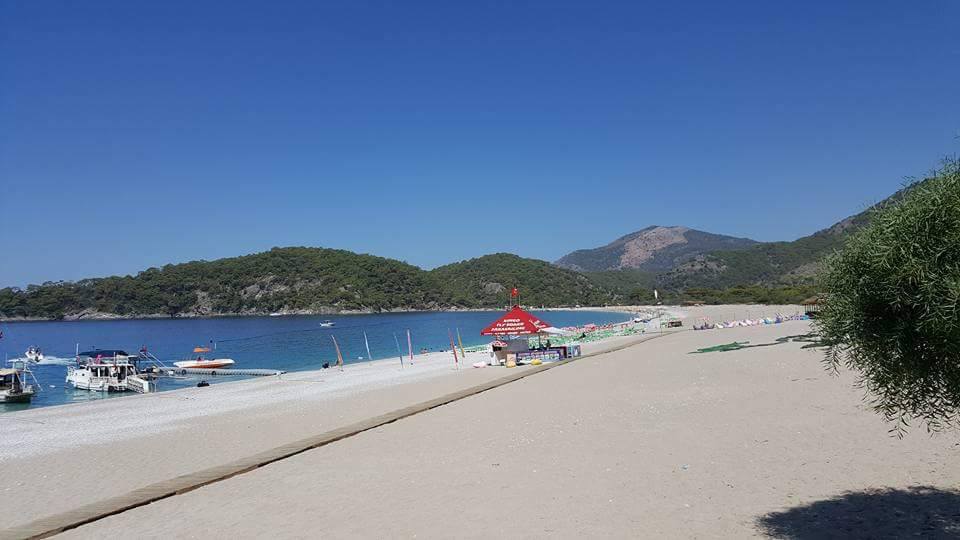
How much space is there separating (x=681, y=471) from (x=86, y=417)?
19956mm

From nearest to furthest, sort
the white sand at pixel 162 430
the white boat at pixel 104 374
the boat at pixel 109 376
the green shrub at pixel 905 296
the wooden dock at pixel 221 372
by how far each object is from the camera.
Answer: the green shrub at pixel 905 296
the white sand at pixel 162 430
the boat at pixel 109 376
the white boat at pixel 104 374
the wooden dock at pixel 221 372

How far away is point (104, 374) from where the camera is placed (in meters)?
33.7

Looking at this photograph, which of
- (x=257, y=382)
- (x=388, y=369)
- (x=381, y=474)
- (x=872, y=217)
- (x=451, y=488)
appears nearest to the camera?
(x=872, y=217)

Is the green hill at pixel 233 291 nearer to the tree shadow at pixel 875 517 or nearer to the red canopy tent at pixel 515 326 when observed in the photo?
the red canopy tent at pixel 515 326

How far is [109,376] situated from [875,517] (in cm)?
3523

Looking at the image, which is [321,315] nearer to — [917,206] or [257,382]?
[257,382]

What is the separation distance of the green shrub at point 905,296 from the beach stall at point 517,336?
2152cm

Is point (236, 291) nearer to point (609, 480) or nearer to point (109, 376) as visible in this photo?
point (109, 376)

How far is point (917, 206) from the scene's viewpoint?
439 cm

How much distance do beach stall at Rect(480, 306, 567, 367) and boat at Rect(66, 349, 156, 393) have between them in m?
17.6

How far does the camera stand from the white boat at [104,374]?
32281 millimetres

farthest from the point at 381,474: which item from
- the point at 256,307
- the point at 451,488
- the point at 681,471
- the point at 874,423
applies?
the point at 256,307

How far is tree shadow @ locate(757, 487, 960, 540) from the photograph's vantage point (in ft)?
19.5

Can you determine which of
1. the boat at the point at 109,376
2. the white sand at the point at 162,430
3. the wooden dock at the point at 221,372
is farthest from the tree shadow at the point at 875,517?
the wooden dock at the point at 221,372
